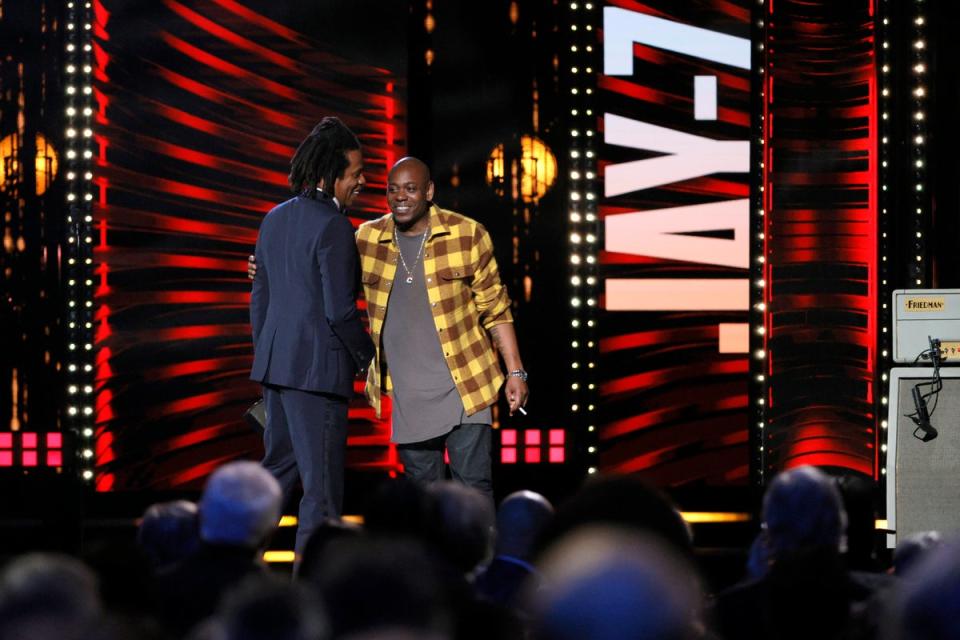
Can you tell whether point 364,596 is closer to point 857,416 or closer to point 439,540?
point 439,540

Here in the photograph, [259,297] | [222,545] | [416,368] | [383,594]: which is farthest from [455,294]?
[383,594]

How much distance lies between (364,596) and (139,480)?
4128mm

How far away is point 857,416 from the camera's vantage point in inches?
229

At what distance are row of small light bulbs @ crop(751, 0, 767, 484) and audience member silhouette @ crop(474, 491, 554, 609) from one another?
2965mm

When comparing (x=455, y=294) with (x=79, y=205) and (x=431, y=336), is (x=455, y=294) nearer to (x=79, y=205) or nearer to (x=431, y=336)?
(x=431, y=336)

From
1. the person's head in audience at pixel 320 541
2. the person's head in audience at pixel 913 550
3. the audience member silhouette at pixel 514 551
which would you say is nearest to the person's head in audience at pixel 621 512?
the audience member silhouette at pixel 514 551

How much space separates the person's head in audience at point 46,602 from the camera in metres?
1.88

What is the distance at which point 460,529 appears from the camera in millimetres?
2727

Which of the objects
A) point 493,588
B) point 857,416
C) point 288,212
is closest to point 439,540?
point 493,588

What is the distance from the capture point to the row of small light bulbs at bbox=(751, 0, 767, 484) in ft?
19.0

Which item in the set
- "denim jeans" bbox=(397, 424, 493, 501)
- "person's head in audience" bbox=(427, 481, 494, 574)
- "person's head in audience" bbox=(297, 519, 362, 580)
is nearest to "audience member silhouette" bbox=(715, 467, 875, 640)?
"person's head in audience" bbox=(427, 481, 494, 574)

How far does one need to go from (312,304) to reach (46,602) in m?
2.35

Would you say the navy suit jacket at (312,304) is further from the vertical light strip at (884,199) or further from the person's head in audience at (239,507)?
the vertical light strip at (884,199)

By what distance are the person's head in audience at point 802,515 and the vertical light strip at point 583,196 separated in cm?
294
